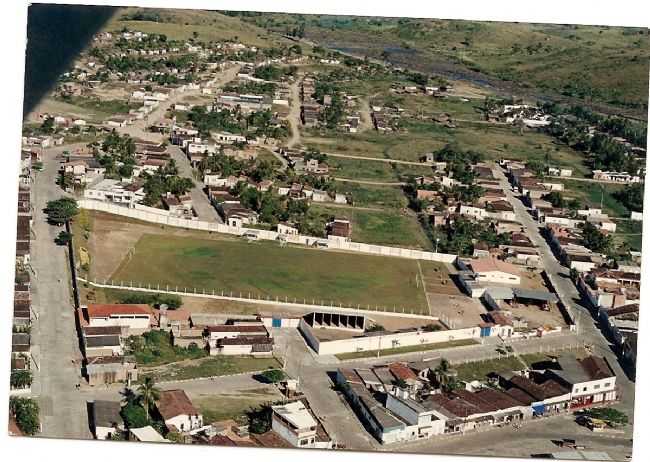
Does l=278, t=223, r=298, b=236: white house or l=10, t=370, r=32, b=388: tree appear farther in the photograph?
l=278, t=223, r=298, b=236: white house

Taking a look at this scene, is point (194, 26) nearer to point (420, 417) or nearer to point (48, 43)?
point (48, 43)

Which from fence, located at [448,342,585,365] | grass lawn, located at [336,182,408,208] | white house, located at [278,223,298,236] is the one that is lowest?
fence, located at [448,342,585,365]

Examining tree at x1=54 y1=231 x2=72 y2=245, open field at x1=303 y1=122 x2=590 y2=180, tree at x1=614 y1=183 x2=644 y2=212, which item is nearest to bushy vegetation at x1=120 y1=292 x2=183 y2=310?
tree at x1=54 y1=231 x2=72 y2=245

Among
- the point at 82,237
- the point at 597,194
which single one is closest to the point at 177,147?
the point at 82,237

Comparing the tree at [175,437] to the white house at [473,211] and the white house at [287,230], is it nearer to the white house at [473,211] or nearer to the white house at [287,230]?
the white house at [287,230]

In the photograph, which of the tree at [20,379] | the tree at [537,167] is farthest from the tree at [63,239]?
the tree at [537,167]

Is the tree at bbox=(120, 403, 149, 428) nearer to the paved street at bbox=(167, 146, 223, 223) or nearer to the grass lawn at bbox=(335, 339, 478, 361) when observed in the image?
the grass lawn at bbox=(335, 339, 478, 361)
